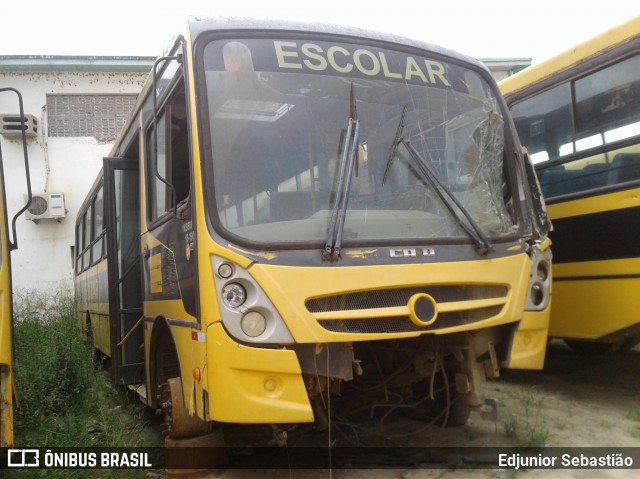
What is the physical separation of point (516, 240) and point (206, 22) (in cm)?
246

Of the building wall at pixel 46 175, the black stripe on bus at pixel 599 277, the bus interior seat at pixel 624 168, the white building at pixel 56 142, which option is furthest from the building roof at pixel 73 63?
the bus interior seat at pixel 624 168

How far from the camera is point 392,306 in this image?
136 inches

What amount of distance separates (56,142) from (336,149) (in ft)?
39.1

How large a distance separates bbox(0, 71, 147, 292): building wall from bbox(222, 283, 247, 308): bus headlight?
458 inches

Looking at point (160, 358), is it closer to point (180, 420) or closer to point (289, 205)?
point (180, 420)

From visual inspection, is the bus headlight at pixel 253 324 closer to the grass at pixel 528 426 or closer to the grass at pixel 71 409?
the grass at pixel 71 409

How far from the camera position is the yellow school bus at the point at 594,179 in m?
4.73

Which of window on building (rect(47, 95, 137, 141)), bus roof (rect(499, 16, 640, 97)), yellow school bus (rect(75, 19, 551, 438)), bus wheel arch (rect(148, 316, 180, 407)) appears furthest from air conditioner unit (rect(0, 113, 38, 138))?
bus roof (rect(499, 16, 640, 97))

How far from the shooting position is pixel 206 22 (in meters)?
3.74

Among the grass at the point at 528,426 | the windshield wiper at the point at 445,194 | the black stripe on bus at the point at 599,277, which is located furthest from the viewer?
the black stripe on bus at the point at 599,277

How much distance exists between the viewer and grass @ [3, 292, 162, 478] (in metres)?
4.46

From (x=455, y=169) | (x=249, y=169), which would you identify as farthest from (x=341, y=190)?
(x=455, y=169)

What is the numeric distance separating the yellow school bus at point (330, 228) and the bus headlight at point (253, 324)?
0.04 feet

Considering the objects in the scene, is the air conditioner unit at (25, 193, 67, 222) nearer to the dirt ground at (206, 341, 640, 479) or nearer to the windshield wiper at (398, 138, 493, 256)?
the dirt ground at (206, 341, 640, 479)
